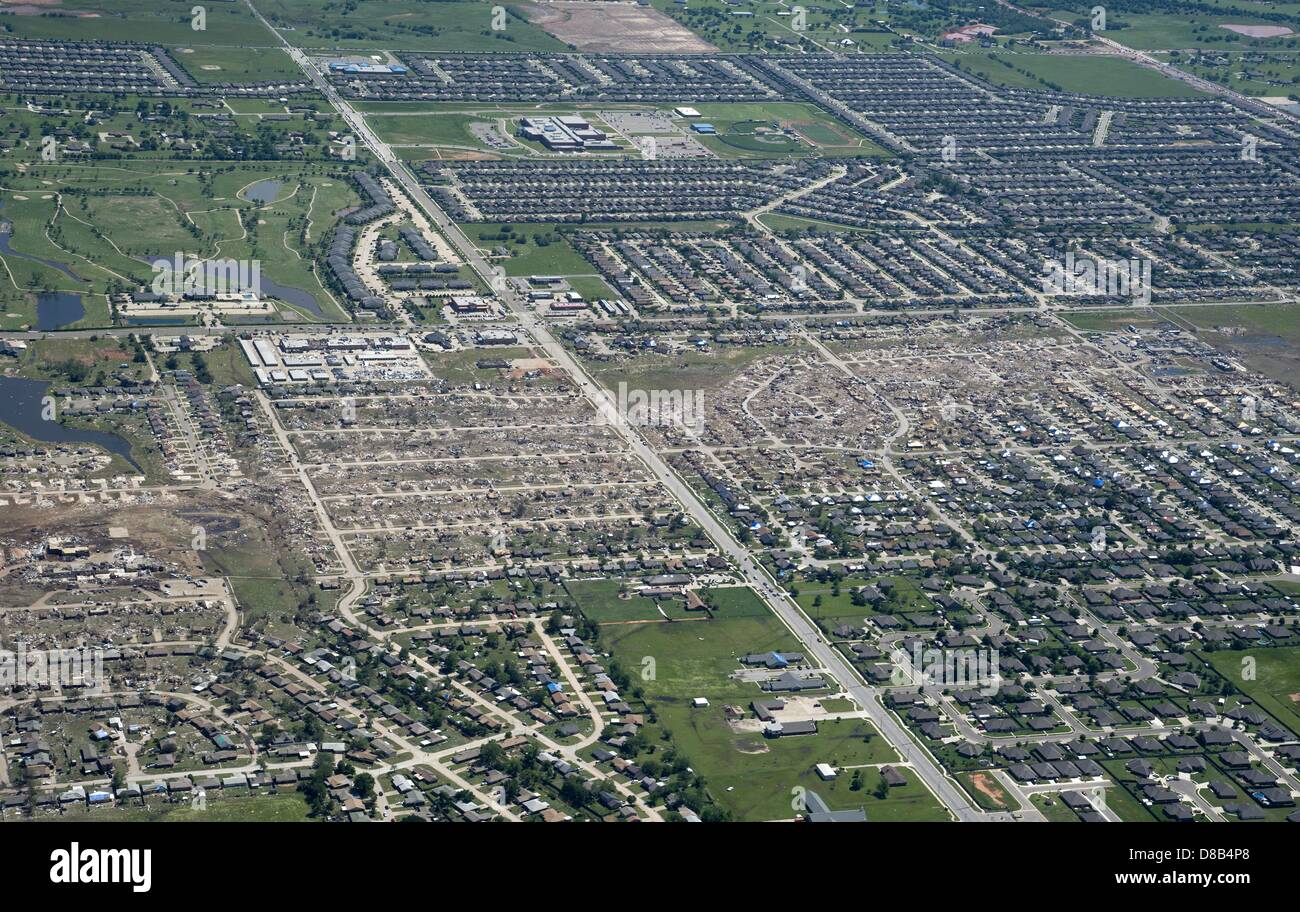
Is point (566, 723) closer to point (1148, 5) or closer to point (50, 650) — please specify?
point (50, 650)

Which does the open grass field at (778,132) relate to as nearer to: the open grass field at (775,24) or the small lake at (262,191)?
the open grass field at (775,24)

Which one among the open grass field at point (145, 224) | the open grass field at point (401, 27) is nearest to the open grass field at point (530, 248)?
the open grass field at point (145, 224)

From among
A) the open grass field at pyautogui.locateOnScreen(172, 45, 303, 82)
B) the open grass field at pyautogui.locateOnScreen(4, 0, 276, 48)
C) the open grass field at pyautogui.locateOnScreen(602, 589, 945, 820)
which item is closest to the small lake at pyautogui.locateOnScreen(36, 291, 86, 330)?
the open grass field at pyautogui.locateOnScreen(602, 589, 945, 820)

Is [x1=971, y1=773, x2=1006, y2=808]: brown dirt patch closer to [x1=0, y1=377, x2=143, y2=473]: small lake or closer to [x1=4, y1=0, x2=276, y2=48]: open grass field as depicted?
[x1=0, y1=377, x2=143, y2=473]: small lake

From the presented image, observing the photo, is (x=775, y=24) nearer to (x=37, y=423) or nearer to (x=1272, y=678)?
(x=37, y=423)

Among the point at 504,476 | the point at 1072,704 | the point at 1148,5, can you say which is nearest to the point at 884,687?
the point at 1072,704

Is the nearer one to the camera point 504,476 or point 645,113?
point 504,476
